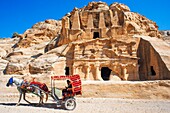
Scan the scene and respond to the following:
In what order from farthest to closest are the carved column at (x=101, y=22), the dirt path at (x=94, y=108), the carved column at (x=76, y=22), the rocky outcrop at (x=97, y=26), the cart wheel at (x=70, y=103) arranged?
the carved column at (x=76, y=22)
the carved column at (x=101, y=22)
the rocky outcrop at (x=97, y=26)
the cart wheel at (x=70, y=103)
the dirt path at (x=94, y=108)

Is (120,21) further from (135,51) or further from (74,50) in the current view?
(74,50)

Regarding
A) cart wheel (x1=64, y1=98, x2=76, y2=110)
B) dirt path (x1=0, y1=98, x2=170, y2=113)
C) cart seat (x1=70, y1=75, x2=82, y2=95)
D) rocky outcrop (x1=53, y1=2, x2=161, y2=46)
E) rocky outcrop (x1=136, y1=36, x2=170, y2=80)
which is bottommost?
dirt path (x1=0, y1=98, x2=170, y2=113)

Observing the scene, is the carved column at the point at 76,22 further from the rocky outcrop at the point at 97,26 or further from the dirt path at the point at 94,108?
the dirt path at the point at 94,108

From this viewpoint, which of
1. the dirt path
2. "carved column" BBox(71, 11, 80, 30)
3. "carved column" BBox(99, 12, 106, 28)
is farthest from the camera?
"carved column" BBox(71, 11, 80, 30)

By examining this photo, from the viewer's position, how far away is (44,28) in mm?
59031

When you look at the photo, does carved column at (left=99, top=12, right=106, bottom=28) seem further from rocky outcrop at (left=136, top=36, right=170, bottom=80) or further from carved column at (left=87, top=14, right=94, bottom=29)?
rocky outcrop at (left=136, top=36, right=170, bottom=80)

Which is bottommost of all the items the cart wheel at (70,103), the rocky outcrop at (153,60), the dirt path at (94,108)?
the dirt path at (94,108)

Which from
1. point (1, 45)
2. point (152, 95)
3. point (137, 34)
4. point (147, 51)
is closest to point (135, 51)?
point (147, 51)

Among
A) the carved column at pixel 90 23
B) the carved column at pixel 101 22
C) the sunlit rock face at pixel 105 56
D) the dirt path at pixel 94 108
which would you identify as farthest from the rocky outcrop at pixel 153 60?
the dirt path at pixel 94 108

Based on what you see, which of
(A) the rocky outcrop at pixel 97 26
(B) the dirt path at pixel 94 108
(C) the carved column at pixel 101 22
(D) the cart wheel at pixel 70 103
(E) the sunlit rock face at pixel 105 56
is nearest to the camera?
(B) the dirt path at pixel 94 108

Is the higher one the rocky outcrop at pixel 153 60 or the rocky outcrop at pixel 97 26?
the rocky outcrop at pixel 97 26

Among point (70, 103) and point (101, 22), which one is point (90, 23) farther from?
point (70, 103)

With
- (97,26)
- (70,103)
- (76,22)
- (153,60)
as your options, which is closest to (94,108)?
(70,103)

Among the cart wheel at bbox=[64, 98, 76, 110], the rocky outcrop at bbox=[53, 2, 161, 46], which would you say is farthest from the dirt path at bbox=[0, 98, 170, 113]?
the rocky outcrop at bbox=[53, 2, 161, 46]
